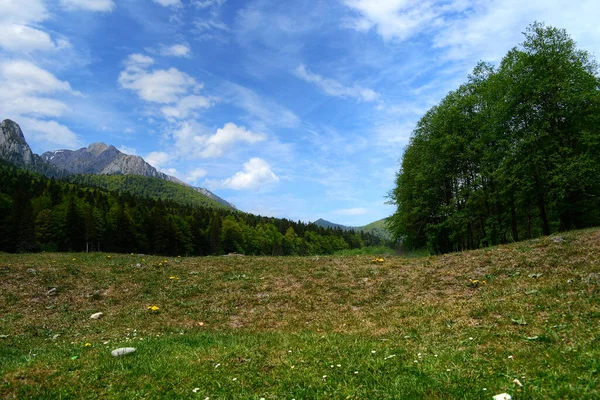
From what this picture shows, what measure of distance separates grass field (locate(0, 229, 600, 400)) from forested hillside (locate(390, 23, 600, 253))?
9.80 metres

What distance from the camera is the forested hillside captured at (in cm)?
2914

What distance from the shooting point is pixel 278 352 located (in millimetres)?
10023

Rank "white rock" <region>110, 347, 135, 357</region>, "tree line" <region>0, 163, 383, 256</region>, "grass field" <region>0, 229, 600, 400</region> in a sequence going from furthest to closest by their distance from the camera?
1. "tree line" <region>0, 163, 383, 256</region>
2. "white rock" <region>110, 347, 135, 357</region>
3. "grass field" <region>0, 229, 600, 400</region>

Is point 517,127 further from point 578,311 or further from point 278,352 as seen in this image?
point 278,352

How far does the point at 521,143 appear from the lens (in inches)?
1203

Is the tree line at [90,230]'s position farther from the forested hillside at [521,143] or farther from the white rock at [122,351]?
the white rock at [122,351]

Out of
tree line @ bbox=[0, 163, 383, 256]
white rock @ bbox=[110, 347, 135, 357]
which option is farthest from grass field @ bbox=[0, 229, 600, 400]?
→ tree line @ bbox=[0, 163, 383, 256]

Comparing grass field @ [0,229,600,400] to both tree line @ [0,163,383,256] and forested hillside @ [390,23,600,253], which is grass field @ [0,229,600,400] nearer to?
forested hillside @ [390,23,600,253]

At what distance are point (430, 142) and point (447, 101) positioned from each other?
641 centimetres

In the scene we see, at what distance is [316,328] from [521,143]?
2798cm

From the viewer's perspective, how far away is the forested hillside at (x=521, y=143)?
29.1 m

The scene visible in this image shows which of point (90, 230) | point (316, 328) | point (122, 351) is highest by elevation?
point (90, 230)

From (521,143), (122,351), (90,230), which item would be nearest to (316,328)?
(122,351)

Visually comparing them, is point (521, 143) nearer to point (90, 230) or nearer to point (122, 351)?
point (122, 351)
